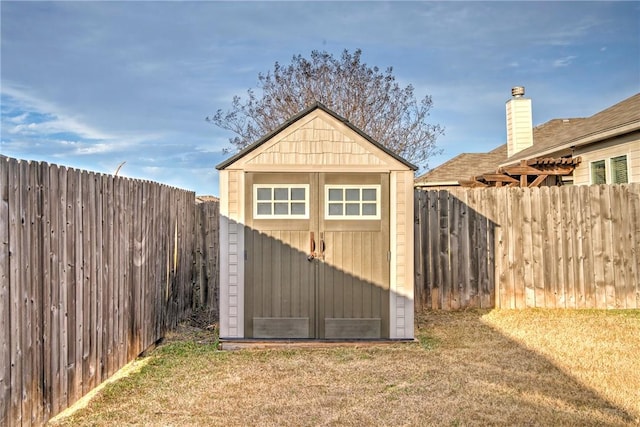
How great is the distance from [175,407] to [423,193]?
5486mm

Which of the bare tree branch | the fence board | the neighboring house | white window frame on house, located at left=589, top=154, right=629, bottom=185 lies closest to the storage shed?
the fence board

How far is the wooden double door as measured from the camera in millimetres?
5969

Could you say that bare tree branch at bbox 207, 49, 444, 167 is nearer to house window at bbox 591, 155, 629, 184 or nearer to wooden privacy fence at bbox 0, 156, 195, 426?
house window at bbox 591, 155, 629, 184

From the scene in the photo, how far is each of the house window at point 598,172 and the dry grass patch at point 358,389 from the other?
6190 mm

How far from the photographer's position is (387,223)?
19.8 ft

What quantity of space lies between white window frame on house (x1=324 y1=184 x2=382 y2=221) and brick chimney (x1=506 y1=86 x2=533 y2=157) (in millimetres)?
11347

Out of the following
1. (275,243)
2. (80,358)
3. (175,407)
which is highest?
(275,243)

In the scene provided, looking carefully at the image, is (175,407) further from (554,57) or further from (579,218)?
(554,57)

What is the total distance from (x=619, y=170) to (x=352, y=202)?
269 inches

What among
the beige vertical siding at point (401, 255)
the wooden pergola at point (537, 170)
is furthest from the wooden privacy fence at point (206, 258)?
the wooden pergola at point (537, 170)

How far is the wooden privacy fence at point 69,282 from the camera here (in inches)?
122

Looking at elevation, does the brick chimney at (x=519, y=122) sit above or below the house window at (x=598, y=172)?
above

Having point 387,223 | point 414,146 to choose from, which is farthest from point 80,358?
point 414,146

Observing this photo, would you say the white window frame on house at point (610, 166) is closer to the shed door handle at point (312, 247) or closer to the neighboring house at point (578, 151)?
the neighboring house at point (578, 151)
